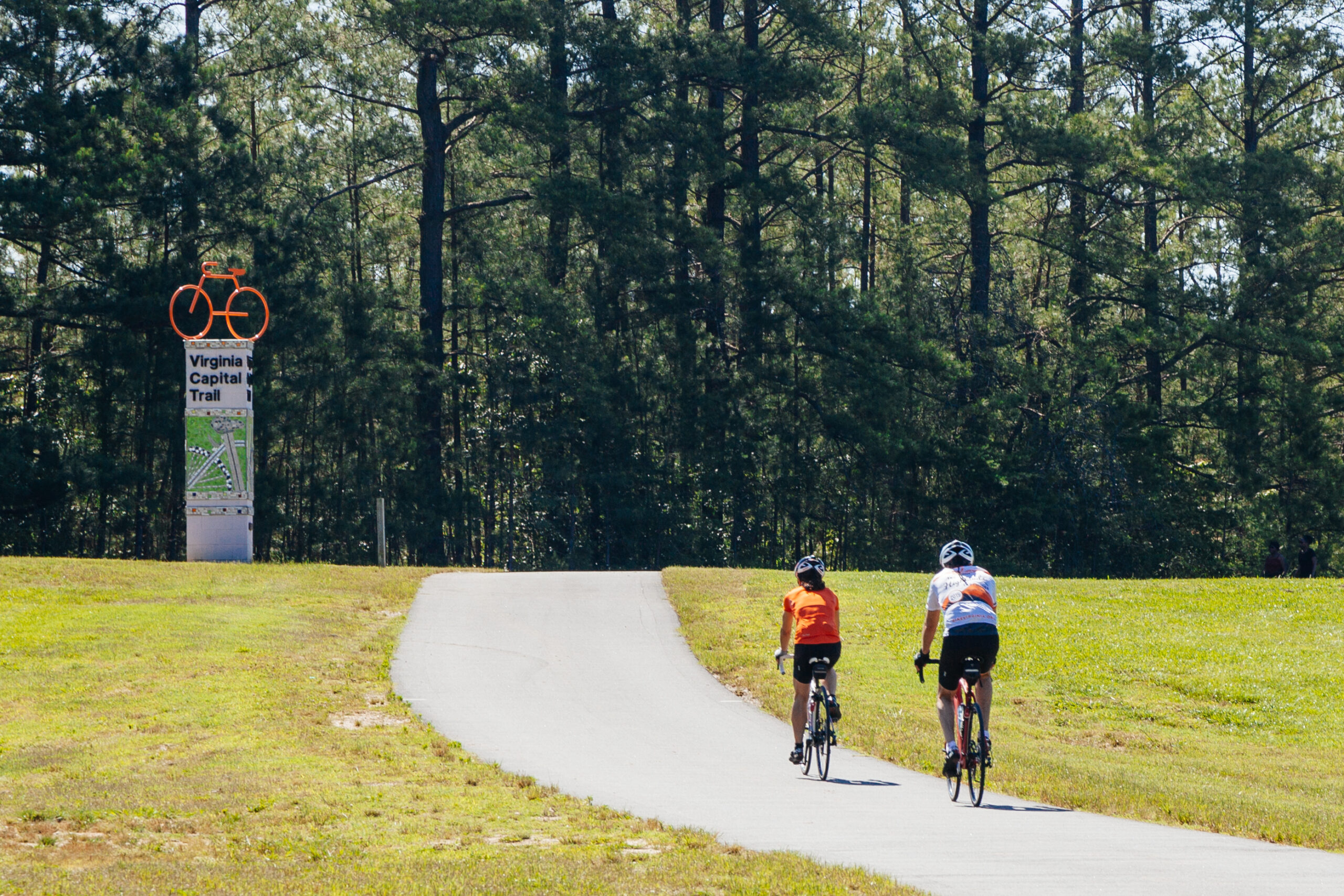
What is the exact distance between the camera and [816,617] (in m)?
11.9

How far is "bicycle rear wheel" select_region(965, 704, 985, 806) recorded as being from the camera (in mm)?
10516

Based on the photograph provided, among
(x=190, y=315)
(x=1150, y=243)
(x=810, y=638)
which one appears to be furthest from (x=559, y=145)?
(x=810, y=638)

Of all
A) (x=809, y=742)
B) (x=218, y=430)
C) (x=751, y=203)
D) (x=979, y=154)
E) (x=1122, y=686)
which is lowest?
(x=1122, y=686)

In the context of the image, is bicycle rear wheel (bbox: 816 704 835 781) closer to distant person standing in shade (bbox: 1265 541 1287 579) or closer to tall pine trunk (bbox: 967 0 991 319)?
distant person standing in shade (bbox: 1265 541 1287 579)

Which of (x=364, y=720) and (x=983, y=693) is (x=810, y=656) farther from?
(x=364, y=720)

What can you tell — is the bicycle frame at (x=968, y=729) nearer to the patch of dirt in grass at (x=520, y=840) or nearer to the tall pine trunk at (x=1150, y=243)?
the patch of dirt in grass at (x=520, y=840)

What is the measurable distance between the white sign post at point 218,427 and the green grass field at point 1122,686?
819cm

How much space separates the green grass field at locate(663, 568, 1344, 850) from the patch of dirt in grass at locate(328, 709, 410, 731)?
4.08 metres

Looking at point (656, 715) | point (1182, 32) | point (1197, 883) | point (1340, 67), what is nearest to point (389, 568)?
point (656, 715)

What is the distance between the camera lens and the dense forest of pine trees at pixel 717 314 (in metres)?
38.9

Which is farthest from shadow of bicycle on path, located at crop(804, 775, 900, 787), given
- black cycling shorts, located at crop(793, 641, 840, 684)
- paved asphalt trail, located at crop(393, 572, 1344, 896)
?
black cycling shorts, located at crop(793, 641, 840, 684)

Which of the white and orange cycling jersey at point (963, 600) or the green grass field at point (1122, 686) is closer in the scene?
the white and orange cycling jersey at point (963, 600)

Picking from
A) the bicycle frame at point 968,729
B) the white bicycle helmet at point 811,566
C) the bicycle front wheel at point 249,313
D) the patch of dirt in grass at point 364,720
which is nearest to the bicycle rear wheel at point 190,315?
the bicycle front wheel at point 249,313

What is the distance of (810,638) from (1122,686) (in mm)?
7708
